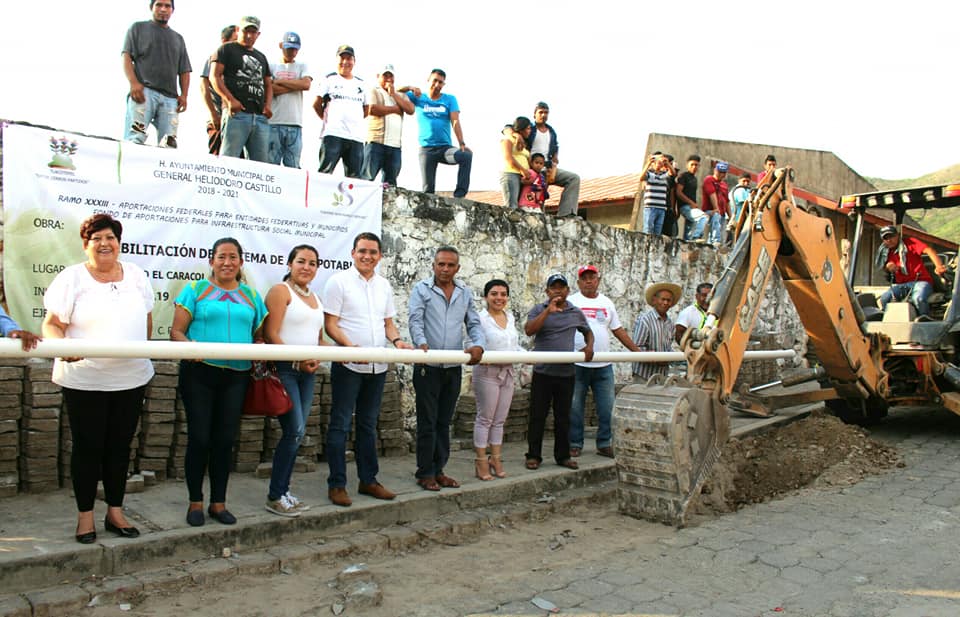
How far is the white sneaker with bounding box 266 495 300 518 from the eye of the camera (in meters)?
4.58

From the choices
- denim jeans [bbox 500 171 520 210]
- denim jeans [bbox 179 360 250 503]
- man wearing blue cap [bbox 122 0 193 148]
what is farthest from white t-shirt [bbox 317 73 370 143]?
denim jeans [bbox 179 360 250 503]

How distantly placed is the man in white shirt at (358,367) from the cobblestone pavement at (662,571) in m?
0.75

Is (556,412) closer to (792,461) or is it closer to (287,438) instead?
(792,461)

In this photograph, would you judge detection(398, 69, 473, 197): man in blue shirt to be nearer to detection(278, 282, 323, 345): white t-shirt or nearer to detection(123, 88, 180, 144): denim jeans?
detection(123, 88, 180, 144): denim jeans

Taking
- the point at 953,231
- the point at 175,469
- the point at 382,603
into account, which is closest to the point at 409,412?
the point at 175,469

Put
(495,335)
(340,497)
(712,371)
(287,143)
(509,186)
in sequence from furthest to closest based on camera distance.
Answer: (509,186) < (287,143) < (495,335) < (712,371) < (340,497)

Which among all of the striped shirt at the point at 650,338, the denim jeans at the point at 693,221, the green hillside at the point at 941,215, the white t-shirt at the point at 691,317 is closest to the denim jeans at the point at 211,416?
the striped shirt at the point at 650,338

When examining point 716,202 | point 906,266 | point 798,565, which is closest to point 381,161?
point 798,565

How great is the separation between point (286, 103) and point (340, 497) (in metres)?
3.99

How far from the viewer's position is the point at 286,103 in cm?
708

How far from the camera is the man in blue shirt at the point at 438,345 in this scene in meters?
5.43

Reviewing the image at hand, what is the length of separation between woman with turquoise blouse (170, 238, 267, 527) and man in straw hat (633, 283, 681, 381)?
161 inches

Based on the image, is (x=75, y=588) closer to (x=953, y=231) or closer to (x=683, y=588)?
(x=683, y=588)

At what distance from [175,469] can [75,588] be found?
1768 millimetres
